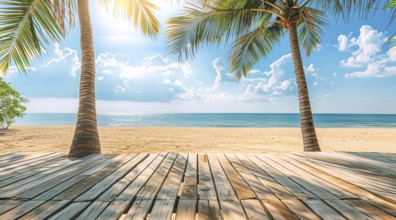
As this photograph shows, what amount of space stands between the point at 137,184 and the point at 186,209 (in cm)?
85

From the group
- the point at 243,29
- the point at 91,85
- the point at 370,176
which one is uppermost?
the point at 243,29

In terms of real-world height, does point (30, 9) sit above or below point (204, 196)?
above

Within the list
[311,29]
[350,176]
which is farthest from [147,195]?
[311,29]

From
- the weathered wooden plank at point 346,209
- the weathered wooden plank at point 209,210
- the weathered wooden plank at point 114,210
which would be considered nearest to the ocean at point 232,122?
the weathered wooden plank at point 346,209

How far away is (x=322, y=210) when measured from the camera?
1.65 m

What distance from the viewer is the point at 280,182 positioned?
7.66 feet

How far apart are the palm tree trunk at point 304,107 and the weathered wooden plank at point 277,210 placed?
11.4 ft

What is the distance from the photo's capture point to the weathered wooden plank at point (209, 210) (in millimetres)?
1536

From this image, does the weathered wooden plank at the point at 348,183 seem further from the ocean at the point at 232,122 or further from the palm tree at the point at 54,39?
the ocean at the point at 232,122

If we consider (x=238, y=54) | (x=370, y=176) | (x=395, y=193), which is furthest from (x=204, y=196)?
(x=238, y=54)

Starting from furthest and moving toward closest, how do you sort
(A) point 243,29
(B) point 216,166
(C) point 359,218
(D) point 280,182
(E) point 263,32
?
1. (E) point 263,32
2. (A) point 243,29
3. (B) point 216,166
4. (D) point 280,182
5. (C) point 359,218

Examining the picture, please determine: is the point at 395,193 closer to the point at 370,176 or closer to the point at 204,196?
the point at 370,176

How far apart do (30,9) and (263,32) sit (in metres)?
6.35

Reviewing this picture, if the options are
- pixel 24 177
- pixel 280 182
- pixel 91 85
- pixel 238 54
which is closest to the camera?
pixel 280 182
